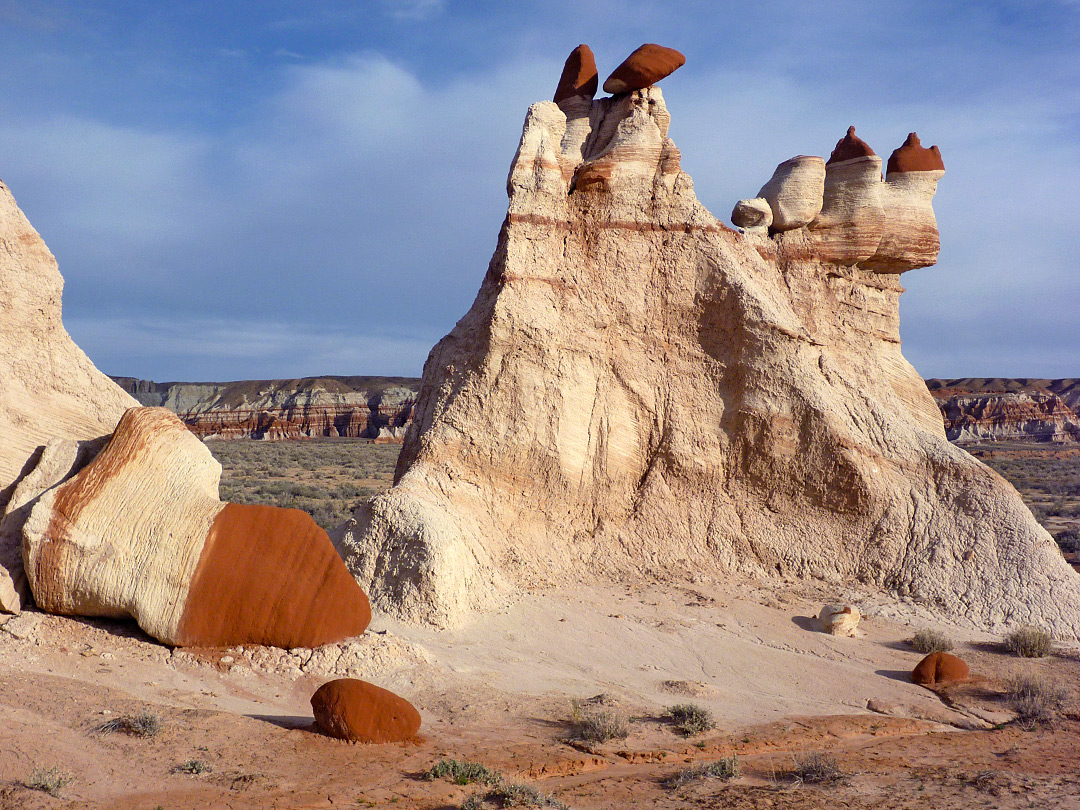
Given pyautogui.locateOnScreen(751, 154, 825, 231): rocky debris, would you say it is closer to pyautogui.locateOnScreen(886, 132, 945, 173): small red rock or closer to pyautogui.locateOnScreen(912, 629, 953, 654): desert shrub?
pyautogui.locateOnScreen(886, 132, 945, 173): small red rock

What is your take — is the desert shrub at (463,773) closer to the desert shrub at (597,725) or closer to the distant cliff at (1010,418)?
the desert shrub at (597,725)

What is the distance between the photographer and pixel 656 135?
38.2 feet

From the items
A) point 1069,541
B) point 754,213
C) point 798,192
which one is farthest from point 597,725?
point 1069,541

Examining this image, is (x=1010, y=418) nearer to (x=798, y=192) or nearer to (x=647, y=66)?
(x=798, y=192)

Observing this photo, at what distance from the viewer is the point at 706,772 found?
5785 mm

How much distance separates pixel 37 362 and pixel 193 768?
5565 mm

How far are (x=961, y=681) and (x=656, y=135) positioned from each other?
7.76 m

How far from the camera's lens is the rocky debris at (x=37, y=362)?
8.35 metres

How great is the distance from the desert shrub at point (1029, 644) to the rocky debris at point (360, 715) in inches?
269

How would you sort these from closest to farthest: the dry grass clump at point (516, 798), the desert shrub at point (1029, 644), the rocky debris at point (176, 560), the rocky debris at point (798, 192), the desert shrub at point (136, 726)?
the dry grass clump at point (516, 798)
the desert shrub at point (136, 726)
the rocky debris at point (176, 560)
the desert shrub at point (1029, 644)
the rocky debris at point (798, 192)

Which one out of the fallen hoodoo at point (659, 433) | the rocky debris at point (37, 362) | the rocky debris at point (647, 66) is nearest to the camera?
the rocky debris at point (37, 362)

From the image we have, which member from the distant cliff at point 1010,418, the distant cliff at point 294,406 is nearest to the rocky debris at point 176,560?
the distant cliff at point 294,406

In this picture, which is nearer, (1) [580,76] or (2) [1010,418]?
(1) [580,76]

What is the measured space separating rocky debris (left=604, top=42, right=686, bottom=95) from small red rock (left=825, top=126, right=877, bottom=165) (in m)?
2.85
